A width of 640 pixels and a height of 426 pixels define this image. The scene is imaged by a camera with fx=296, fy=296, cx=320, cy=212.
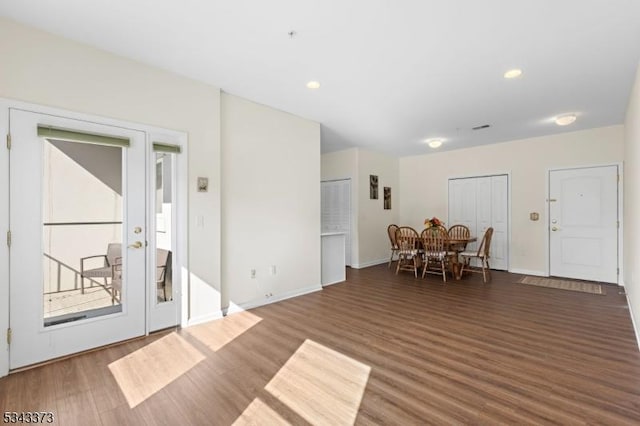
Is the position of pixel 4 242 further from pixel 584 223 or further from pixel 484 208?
pixel 584 223

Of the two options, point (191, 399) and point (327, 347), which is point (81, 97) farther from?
point (327, 347)

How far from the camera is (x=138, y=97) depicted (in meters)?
2.89

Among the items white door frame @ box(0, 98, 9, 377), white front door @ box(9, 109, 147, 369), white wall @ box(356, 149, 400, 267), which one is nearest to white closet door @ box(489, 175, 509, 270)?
white wall @ box(356, 149, 400, 267)

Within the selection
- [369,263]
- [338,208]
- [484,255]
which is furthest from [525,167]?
[338,208]

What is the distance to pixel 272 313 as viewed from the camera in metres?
3.63

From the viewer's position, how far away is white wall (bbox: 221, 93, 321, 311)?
3664 millimetres

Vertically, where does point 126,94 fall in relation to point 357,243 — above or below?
above

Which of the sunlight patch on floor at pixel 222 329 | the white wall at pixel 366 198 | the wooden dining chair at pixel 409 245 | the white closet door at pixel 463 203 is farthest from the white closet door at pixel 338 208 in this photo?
the sunlight patch on floor at pixel 222 329

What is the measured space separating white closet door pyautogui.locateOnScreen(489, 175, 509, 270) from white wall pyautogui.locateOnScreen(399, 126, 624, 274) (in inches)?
4.4

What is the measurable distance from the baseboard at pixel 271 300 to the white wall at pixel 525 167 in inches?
153

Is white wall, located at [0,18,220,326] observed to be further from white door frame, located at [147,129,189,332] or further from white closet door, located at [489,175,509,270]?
white closet door, located at [489,175,509,270]

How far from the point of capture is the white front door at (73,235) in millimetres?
2336

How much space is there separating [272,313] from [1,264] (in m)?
2.45

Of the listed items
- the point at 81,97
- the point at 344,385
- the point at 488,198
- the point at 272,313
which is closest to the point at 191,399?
the point at 344,385
